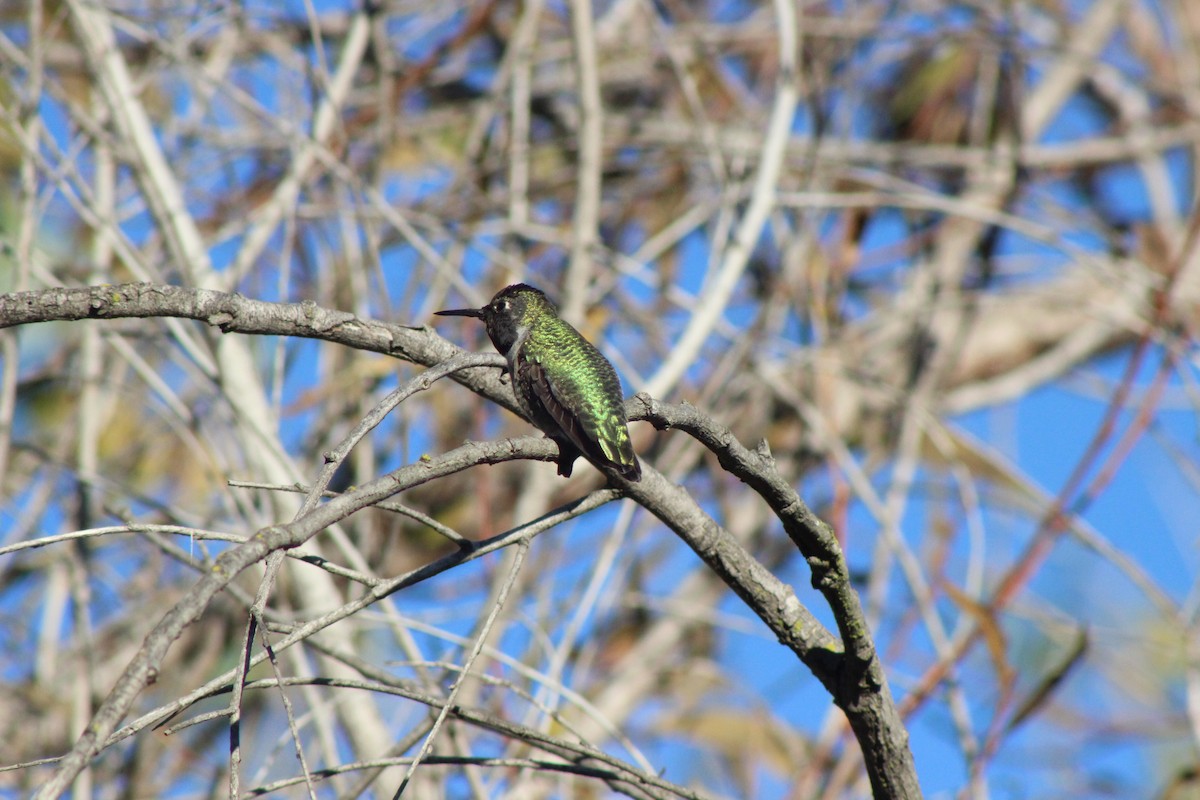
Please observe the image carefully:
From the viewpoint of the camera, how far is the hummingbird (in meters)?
2.33

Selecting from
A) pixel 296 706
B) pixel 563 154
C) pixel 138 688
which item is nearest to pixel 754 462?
pixel 138 688

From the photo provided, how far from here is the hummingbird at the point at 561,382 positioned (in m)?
2.33

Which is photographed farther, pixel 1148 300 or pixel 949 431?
pixel 949 431

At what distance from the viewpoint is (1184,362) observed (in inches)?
179

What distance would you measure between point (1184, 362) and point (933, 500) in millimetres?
1716

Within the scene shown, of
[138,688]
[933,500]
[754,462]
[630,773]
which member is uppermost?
[933,500]

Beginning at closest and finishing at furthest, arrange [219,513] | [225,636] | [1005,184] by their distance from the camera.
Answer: [219,513]
[225,636]
[1005,184]

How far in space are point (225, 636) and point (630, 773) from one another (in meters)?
4.00

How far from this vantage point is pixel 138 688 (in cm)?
122

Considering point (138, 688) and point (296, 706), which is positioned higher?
point (296, 706)

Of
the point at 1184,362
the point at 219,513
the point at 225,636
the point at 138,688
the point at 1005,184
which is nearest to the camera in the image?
the point at 138,688

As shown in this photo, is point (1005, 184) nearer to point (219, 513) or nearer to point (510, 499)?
point (510, 499)

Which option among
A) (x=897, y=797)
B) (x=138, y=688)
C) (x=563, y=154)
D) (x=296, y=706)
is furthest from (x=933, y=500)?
(x=138, y=688)

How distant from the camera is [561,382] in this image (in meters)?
2.70
